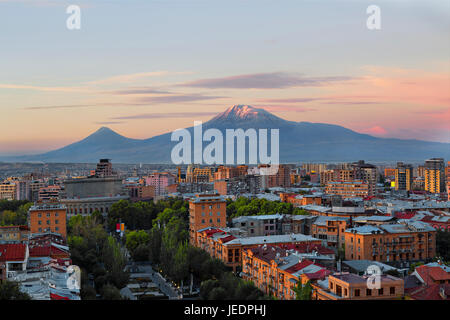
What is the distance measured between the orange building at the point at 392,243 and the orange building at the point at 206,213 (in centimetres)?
480

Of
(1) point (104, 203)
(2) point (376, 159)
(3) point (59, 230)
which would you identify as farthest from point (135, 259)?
(2) point (376, 159)

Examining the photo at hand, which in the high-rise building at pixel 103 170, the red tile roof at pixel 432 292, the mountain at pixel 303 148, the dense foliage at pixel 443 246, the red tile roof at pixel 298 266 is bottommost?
the dense foliage at pixel 443 246

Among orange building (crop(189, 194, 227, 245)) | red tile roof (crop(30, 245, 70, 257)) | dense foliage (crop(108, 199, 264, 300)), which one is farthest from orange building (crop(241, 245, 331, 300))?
orange building (crop(189, 194, 227, 245))

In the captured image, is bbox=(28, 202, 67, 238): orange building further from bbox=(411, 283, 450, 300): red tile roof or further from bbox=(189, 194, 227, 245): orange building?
bbox=(411, 283, 450, 300): red tile roof

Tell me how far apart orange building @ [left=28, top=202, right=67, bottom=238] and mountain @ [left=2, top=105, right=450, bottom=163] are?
247 ft

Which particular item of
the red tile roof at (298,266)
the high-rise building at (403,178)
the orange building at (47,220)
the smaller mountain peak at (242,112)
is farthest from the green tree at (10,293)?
the smaller mountain peak at (242,112)

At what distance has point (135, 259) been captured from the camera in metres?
17.2

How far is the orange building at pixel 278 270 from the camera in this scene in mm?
10195

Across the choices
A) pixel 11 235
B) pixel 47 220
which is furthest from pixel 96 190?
pixel 11 235

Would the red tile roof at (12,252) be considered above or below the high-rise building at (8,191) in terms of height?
above

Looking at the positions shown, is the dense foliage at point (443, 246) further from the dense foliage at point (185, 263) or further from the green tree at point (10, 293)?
the green tree at point (10, 293)

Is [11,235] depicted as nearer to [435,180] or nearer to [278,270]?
[278,270]

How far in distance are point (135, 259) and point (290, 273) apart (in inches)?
309

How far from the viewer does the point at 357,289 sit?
842cm
